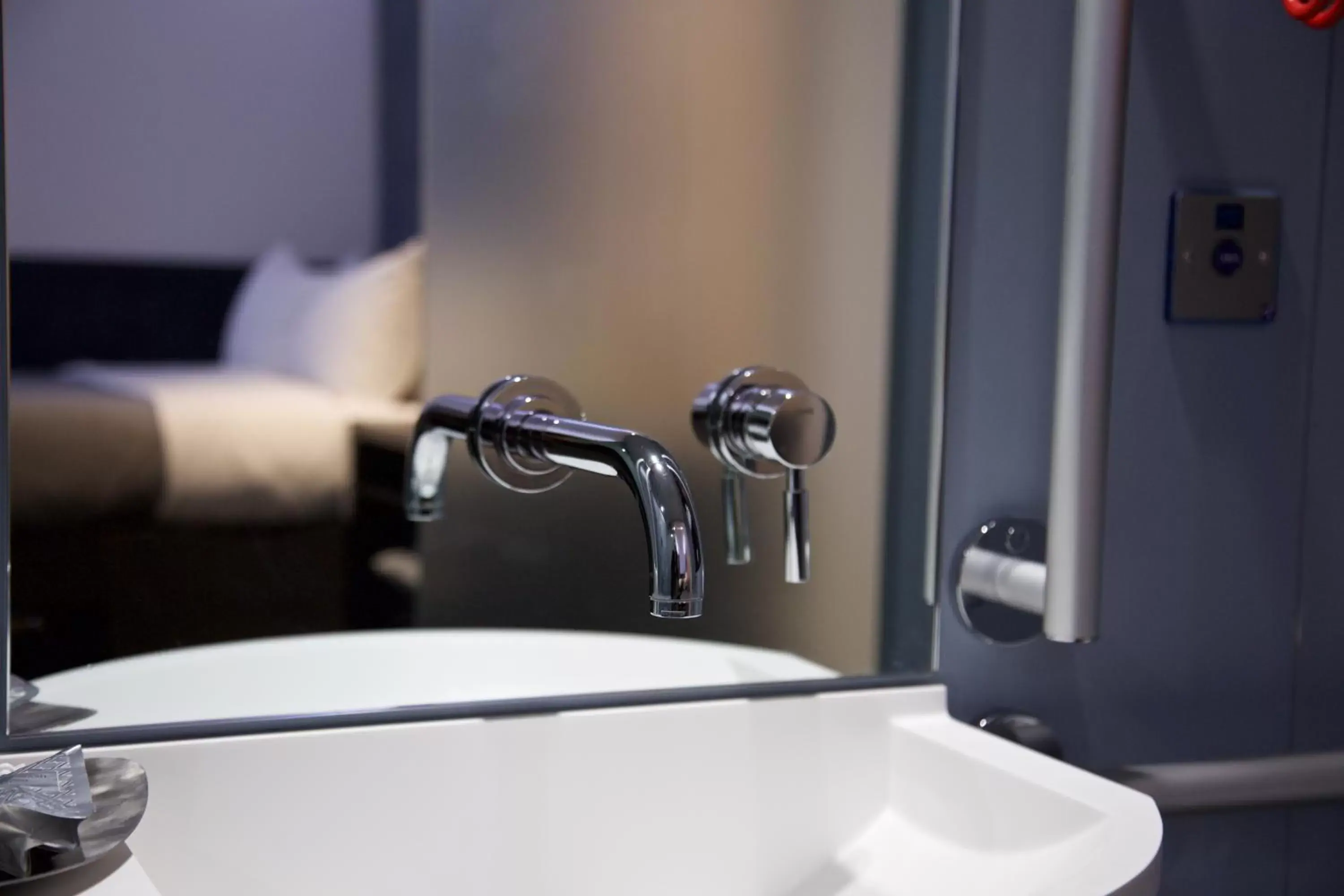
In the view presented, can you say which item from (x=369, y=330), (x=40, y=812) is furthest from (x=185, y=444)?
(x=40, y=812)

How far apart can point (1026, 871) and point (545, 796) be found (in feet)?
0.77

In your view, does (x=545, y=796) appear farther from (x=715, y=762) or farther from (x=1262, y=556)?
(x=1262, y=556)

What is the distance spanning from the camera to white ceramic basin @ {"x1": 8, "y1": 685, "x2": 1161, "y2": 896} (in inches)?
22.7

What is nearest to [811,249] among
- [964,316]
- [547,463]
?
[964,316]

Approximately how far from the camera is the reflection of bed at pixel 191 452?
1.99 feet

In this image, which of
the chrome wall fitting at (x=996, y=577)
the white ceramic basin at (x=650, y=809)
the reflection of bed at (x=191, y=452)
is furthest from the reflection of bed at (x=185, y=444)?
the chrome wall fitting at (x=996, y=577)

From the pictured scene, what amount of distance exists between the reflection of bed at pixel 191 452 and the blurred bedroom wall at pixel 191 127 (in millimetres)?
19

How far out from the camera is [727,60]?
0.72 m

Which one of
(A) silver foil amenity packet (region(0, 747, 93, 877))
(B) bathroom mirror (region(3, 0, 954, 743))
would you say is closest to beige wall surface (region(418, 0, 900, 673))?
(B) bathroom mirror (region(3, 0, 954, 743))

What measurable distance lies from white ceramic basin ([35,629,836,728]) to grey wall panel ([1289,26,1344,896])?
311 mm

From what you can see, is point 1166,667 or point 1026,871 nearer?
point 1026,871

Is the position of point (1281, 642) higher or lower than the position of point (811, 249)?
lower

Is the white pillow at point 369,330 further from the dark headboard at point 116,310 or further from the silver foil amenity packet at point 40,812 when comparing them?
the silver foil amenity packet at point 40,812

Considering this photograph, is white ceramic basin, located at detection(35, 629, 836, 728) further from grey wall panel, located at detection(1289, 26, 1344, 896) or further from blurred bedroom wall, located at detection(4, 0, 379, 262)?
grey wall panel, located at detection(1289, 26, 1344, 896)
